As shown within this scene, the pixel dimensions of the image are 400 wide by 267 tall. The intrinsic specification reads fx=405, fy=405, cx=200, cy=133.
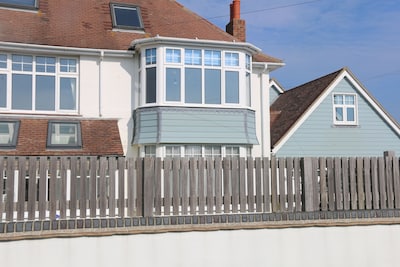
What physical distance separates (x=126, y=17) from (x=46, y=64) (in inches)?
163

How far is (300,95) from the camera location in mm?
21453

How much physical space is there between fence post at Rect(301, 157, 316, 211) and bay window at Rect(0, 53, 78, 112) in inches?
397

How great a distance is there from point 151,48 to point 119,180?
881 cm

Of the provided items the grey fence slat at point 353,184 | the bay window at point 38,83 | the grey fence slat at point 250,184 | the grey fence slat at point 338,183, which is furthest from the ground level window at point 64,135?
the grey fence slat at point 353,184

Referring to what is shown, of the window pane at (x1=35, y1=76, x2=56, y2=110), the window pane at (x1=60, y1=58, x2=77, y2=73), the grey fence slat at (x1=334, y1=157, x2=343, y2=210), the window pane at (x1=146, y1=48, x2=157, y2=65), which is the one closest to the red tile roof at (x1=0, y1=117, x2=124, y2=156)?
the window pane at (x1=35, y1=76, x2=56, y2=110)

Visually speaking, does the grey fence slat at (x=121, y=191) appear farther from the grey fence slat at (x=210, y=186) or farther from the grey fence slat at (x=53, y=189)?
the grey fence slat at (x=210, y=186)

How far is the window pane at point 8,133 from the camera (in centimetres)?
1308

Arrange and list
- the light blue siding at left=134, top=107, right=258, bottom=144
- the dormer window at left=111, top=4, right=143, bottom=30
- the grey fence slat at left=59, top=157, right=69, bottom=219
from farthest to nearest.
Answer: the dormer window at left=111, top=4, right=143, bottom=30
the light blue siding at left=134, top=107, right=258, bottom=144
the grey fence slat at left=59, top=157, right=69, bottom=219

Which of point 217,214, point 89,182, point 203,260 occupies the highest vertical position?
point 89,182

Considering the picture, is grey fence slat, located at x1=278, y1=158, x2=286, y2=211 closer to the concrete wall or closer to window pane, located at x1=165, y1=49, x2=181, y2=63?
the concrete wall

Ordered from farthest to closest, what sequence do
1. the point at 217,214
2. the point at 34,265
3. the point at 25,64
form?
the point at 25,64
the point at 217,214
the point at 34,265

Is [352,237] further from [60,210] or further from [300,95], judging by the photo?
[300,95]

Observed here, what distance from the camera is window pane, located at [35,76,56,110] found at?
14.9m

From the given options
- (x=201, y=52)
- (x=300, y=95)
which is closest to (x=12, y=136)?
(x=201, y=52)
